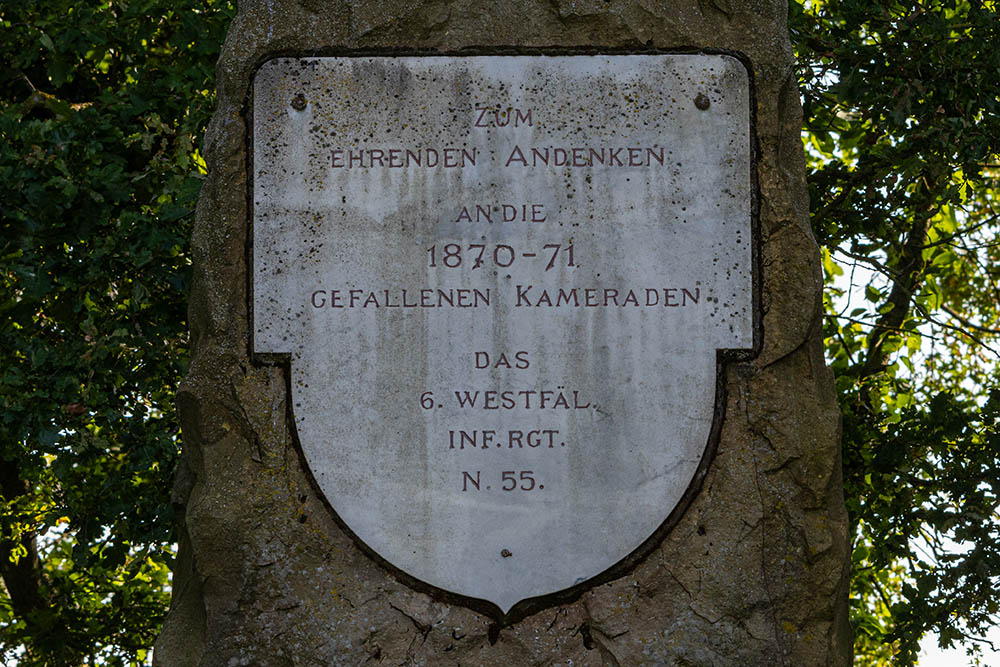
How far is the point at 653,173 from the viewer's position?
156 inches

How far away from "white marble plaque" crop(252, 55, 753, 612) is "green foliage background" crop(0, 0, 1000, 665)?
57.0 inches

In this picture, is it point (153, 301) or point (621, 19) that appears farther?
point (153, 301)

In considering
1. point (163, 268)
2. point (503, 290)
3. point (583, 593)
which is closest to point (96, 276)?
point (163, 268)

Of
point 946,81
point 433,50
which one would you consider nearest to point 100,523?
point 433,50

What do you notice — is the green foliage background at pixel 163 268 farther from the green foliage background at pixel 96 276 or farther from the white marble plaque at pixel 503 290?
the white marble plaque at pixel 503 290

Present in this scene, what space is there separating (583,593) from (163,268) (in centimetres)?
249

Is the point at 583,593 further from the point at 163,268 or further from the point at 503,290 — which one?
the point at 163,268

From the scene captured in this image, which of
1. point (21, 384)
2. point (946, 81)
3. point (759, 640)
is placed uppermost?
point (946, 81)

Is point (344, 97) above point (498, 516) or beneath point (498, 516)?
above

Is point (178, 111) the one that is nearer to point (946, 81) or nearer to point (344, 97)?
point (344, 97)

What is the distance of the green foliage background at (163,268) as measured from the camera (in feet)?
17.2

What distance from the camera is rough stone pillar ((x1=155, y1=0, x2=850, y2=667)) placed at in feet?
12.2

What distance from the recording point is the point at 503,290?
3.91 m

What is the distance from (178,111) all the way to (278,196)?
211cm
